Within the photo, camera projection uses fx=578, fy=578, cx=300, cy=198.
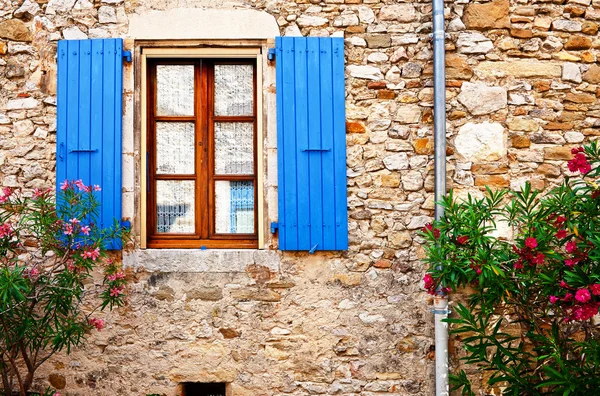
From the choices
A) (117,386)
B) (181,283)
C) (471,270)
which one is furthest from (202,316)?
(471,270)

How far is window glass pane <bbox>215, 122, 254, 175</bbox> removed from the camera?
4.18 m

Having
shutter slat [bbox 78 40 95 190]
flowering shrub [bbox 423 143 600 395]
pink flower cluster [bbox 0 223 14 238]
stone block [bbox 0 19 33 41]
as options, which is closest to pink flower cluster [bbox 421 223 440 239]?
flowering shrub [bbox 423 143 600 395]

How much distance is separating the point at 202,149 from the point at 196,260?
0.80 meters

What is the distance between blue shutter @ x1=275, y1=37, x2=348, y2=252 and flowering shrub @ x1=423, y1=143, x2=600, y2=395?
711 mm

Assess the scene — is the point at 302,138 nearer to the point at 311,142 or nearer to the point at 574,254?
the point at 311,142

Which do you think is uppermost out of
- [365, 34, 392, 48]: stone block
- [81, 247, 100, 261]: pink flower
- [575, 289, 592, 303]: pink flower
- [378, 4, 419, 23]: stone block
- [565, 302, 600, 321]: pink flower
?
[378, 4, 419, 23]: stone block

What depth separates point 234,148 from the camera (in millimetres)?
4188

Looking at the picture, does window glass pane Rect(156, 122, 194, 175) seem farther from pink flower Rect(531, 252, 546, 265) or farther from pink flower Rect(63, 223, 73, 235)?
pink flower Rect(531, 252, 546, 265)

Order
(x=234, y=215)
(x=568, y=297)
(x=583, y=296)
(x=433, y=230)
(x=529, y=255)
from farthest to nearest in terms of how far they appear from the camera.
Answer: (x=234, y=215) < (x=433, y=230) < (x=529, y=255) < (x=568, y=297) < (x=583, y=296)

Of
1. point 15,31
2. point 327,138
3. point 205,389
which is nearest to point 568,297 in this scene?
point 327,138

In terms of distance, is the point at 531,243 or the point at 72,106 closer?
the point at 531,243

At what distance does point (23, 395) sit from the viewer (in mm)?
3654

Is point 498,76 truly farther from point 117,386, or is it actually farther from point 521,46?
point 117,386

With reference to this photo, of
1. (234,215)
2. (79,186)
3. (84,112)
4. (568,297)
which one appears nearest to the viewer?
(568,297)
